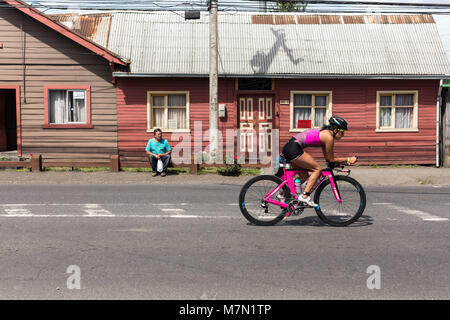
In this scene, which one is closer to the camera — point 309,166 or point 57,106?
point 309,166

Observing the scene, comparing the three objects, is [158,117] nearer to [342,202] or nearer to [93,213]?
[93,213]

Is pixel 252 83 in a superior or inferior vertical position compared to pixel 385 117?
superior

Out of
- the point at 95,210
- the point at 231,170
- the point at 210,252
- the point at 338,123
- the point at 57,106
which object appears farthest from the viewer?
the point at 57,106

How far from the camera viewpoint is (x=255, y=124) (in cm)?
1964

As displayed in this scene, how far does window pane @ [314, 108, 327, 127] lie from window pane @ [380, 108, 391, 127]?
6.94 feet

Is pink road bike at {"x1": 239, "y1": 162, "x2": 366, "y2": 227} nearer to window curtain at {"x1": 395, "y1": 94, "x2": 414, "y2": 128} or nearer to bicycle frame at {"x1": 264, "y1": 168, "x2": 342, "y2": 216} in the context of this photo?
bicycle frame at {"x1": 264, "y1": 168, "x2": 342, "y2": 216}

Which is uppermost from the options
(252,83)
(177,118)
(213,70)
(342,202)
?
(213,70)

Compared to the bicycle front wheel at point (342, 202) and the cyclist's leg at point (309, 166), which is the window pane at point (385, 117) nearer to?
the bicycle front wheel at point (342, 202)

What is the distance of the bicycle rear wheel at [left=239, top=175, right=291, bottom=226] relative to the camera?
7.69 m

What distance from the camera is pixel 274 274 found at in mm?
5332

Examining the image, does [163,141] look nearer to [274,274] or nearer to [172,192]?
[172,192]

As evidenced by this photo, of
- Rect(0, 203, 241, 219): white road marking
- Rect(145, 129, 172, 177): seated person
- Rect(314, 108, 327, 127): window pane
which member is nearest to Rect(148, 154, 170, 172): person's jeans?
Rect(145, 129, 172, 177): seated person

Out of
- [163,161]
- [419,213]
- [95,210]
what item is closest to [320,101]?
[163,161]

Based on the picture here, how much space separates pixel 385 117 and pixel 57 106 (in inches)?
470
